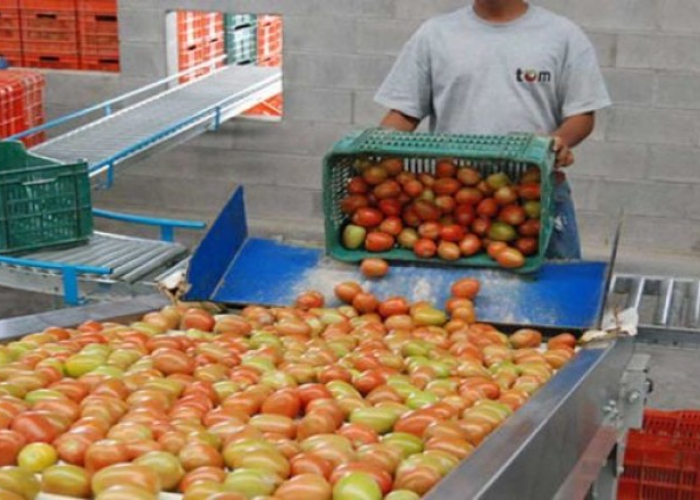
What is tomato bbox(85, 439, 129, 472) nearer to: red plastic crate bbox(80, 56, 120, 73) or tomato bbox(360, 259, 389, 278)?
tomato bbox(360, 259, 389, 278)

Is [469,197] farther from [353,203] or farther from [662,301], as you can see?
[662,301]

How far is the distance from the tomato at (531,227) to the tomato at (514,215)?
0.04 feet

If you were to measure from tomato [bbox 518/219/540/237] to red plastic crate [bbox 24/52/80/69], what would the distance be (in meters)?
4.28

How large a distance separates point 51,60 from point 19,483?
5.24 meters

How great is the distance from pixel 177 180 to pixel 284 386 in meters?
4.41

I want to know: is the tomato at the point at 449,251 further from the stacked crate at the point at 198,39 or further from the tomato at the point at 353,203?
the stacked crate at the point at 198,39

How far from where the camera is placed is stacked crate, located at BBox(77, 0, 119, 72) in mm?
6035

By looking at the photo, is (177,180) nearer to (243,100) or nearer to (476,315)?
(243,100)

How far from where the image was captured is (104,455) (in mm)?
1506

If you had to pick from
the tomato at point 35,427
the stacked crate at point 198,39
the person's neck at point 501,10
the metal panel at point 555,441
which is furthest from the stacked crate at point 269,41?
the tomato at point 35,427

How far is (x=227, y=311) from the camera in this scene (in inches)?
102

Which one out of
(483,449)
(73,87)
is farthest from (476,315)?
(73,87)

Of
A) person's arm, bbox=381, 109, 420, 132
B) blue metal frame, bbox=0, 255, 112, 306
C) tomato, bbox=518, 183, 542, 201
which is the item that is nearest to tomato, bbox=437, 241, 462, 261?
tomato, bbox=518, 183, 542, 201

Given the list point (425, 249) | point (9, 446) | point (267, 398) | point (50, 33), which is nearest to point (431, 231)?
point (425, 249)
